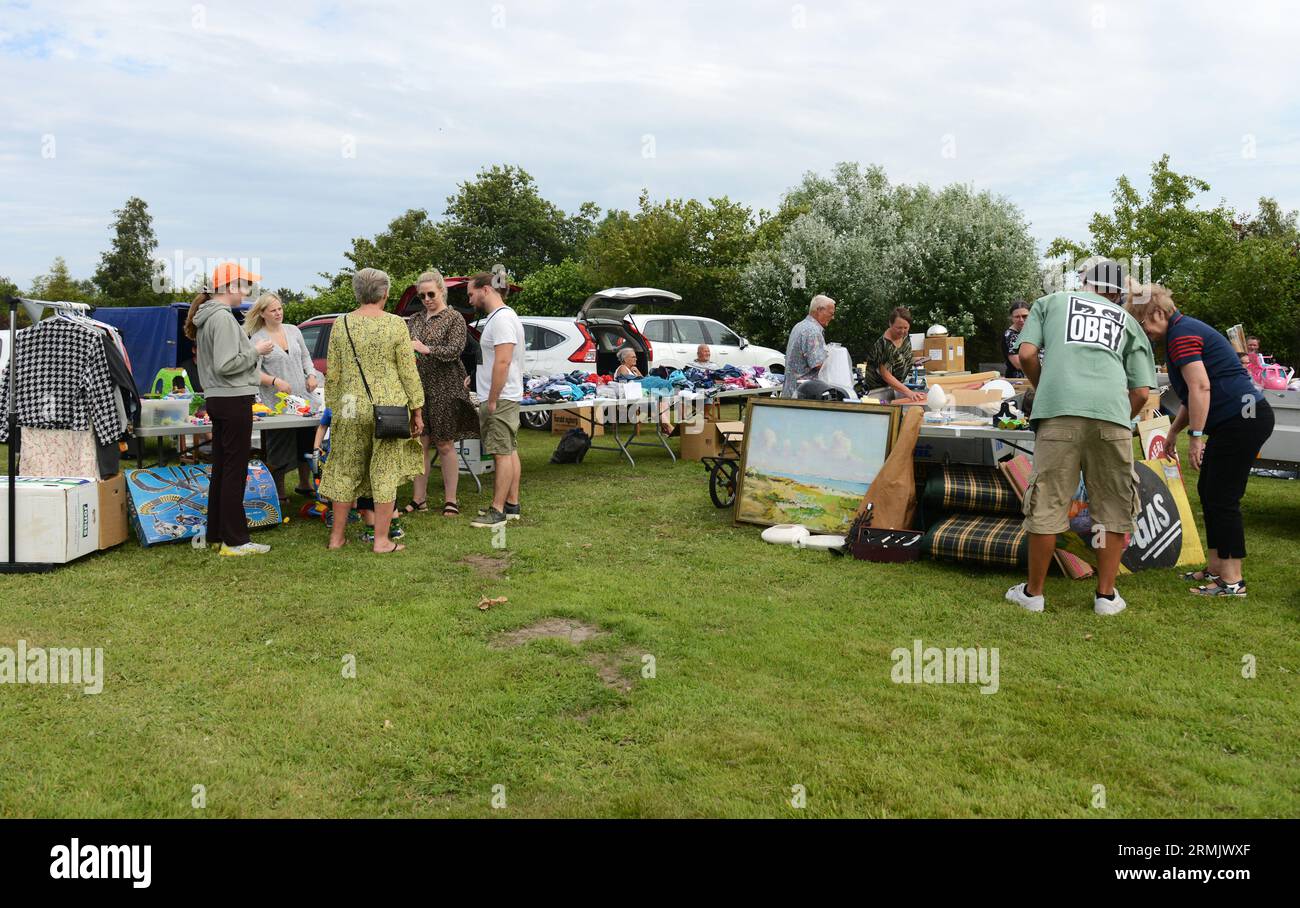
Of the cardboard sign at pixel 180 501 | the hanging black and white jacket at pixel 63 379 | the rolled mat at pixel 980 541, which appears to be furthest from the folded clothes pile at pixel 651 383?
the rolled mat at pixel 980 541

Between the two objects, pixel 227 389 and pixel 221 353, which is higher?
pixel 221 353

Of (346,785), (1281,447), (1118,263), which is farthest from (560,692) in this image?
(1281,447)

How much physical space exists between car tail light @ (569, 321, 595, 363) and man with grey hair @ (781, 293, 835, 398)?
221 inches

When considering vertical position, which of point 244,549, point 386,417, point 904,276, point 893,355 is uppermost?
point 904,276

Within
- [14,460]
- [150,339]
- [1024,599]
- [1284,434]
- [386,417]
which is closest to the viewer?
[1024,599]

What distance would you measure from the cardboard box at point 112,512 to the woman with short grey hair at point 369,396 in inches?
56.3

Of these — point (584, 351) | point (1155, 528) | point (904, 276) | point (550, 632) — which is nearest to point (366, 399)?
point (550, 632)

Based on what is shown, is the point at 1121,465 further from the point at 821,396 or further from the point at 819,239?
the point at 819,239

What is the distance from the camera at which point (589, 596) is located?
519 cm

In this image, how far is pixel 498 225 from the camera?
4438 cm

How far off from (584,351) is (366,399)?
7393 millimetres

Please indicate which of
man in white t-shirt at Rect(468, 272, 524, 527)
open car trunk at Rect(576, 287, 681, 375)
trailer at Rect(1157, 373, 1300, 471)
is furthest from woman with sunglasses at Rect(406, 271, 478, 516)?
open car trunk at Rect(576, 287, 681, 375)

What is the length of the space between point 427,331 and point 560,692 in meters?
4.17

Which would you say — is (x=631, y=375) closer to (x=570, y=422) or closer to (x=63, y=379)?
(x=570, y=422)
